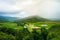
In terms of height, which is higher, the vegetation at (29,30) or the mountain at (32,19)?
the mountain at (32,19)

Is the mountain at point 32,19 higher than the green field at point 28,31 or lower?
higher

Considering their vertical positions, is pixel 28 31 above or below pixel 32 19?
below

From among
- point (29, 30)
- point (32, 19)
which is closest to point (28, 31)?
point (29, 30)

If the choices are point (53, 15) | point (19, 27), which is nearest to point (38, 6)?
point (53, 15)

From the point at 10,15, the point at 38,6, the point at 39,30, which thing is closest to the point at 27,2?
the point at 38,6

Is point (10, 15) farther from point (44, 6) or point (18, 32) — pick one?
point (44, 6)

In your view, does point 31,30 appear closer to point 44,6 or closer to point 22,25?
point 22,25

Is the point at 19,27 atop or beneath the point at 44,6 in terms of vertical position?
beneath

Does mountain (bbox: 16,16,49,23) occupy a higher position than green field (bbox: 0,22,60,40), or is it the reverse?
mountain (bbox: 16,16,49,23)

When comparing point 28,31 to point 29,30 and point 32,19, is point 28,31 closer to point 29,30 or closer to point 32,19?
point 29,30

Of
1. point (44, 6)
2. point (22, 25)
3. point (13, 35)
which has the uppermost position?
point (44, 6)
